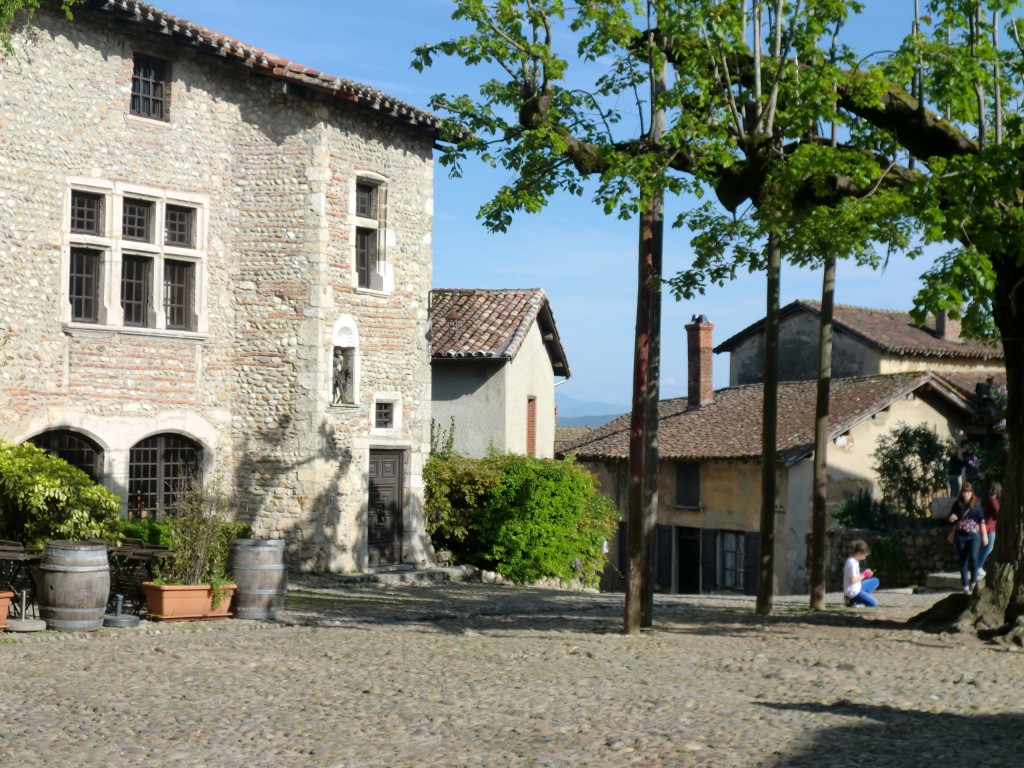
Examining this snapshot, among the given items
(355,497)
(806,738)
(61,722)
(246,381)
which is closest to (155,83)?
(246,381)

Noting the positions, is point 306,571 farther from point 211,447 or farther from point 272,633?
point 272,633

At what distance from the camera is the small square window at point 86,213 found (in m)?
18.8

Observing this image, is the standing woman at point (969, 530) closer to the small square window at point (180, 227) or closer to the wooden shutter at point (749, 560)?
the small square window at point (180, 227)

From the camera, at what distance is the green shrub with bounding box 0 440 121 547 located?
47.1 ft

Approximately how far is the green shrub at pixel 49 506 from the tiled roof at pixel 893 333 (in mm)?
25394

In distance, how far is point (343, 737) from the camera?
7938mm

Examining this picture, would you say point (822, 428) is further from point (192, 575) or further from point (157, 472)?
point (157, 472)

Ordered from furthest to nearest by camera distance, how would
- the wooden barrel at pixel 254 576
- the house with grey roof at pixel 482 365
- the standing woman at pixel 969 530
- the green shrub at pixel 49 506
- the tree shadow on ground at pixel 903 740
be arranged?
the house with grey roof at pixel 482 365 → the standing woman at pixel 969 530 → the green shrub at pixel 49 506 → the wooden barrel at pixel 254 576 → the tree shadow on ground at pixel 903 740

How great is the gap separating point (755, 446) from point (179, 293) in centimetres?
1502

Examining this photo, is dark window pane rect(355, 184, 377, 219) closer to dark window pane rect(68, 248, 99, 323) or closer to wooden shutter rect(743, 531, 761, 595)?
dark window pane rect(68, 248, 99, 323)

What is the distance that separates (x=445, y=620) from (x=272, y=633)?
8.18ft

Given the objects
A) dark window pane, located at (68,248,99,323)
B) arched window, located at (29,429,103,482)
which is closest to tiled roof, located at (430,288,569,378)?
dark window pane, located at (68,248,99,323)

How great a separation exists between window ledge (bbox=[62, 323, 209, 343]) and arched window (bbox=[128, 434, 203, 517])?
61.5 inches

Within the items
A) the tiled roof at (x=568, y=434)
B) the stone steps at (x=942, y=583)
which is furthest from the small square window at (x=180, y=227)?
the tiled roof at (x=568, y=434)
